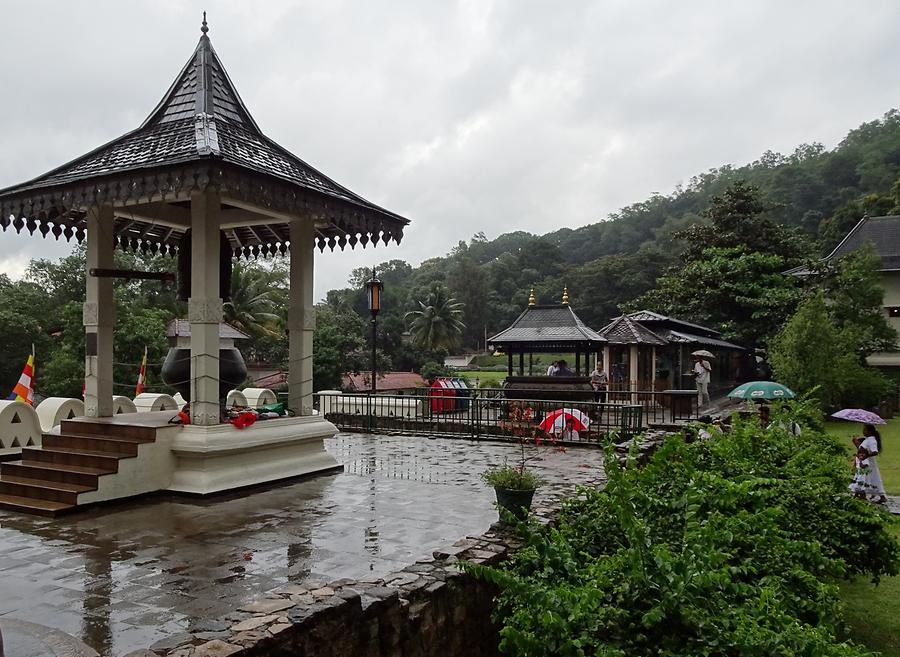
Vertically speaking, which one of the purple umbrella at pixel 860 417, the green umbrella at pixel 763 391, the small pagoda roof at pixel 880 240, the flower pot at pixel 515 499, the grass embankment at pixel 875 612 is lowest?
the grass embankment at pixel 875 612

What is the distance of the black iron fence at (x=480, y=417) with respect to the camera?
13609 millimetres

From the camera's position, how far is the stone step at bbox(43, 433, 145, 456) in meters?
7.72

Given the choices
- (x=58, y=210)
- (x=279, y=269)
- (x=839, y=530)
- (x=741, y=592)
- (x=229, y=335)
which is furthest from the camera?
(x=279, y=269)

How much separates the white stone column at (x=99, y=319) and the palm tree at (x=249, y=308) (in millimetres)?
22603

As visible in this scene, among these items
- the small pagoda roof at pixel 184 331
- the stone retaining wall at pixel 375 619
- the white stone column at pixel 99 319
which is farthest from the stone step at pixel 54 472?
the stone retaining wall at pixel 375 619

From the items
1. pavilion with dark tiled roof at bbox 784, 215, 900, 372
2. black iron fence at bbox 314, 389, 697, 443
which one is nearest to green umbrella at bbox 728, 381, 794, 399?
black iron fence at bbox 314, 389, 697, 443

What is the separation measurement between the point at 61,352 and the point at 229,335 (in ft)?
55.8

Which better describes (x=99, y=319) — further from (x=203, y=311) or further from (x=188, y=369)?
(x=203, y=311)

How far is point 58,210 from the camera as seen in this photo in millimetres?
8797

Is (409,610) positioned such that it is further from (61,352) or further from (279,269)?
(279,269)

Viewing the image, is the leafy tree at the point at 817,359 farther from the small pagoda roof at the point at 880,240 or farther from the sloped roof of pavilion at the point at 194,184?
the sloped roof of pavilion at the point at 194,184

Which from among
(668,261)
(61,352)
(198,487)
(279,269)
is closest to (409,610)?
(198,487)

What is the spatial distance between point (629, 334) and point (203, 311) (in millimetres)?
18820

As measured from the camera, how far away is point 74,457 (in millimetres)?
7781
